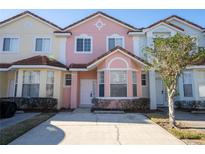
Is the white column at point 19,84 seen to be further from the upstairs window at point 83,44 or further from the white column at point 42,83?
the upstairs window at point 83,44

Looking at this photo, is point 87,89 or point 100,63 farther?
point 87,89

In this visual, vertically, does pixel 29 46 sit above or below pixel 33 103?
above

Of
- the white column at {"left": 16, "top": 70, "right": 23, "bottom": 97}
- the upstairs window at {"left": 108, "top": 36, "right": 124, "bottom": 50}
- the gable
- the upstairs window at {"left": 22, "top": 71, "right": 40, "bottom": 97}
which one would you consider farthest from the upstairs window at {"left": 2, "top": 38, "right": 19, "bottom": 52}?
the upstairs window at {"left": 108, "top": 36, "right": 124, "bottom": 50}

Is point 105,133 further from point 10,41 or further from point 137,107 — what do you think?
point 10,41

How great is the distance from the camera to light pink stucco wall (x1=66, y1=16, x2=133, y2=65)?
1947cm

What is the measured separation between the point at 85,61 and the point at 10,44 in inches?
288

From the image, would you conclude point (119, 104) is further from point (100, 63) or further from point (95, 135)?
point (95, 135)

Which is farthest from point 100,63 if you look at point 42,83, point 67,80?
point 42,83

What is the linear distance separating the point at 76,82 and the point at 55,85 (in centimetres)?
189

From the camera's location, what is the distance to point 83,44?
19.8 m

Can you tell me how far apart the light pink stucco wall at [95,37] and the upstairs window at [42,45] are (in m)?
1.94

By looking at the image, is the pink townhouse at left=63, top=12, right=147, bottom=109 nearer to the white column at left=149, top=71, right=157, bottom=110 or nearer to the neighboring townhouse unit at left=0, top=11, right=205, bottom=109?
the neighboring townhouse unit at left=0, top=11, right=205, bottom=109

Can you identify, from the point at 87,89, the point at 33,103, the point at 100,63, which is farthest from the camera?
the point at 87,89

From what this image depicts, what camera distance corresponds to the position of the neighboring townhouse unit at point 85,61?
17.0 meters
